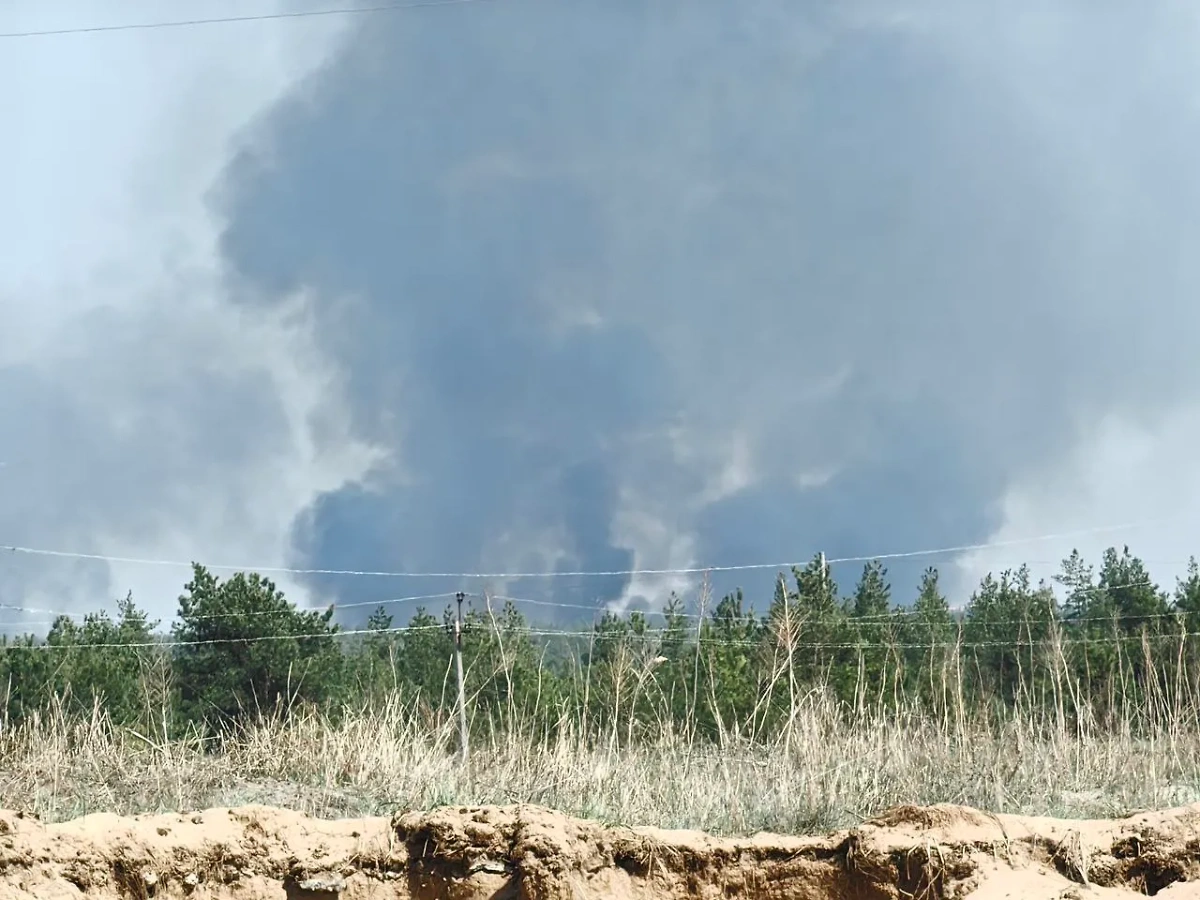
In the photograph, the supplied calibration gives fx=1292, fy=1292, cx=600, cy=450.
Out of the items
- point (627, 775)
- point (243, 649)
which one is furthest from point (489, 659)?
point (627, 775)

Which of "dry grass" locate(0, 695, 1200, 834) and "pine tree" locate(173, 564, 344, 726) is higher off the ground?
"pine tree" locate(173, 564, 344, 726)

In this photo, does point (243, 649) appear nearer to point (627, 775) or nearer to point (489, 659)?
point (489, 659)

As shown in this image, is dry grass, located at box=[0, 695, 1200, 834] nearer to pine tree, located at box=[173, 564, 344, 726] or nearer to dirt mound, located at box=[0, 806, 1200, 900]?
dirt mound, located at box=[0, 806, 1200, 900]

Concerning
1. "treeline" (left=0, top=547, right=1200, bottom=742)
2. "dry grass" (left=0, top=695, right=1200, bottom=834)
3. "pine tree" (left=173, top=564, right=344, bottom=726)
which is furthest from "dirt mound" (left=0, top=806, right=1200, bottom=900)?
"pine tree" (left=173, top=564, right=344, bottom=726)

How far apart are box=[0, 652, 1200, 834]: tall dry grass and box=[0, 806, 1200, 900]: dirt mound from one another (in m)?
0.82

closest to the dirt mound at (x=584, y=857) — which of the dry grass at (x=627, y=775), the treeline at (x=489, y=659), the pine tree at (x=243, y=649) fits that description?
the dry grass at (x=627, y=775)

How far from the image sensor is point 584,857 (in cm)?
652

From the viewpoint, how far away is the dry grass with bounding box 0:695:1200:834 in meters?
8.21

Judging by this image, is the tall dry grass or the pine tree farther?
the pine tree

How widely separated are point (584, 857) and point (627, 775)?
2381mm

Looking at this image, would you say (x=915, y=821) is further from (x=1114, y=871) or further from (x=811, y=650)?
(x=811, y=650)

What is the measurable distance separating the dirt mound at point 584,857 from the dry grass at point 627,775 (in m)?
0.79

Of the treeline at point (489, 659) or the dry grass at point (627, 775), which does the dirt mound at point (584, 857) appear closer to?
the dry grass at point (627, 775)

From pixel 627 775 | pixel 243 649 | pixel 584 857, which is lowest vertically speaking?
pixel 584 857
